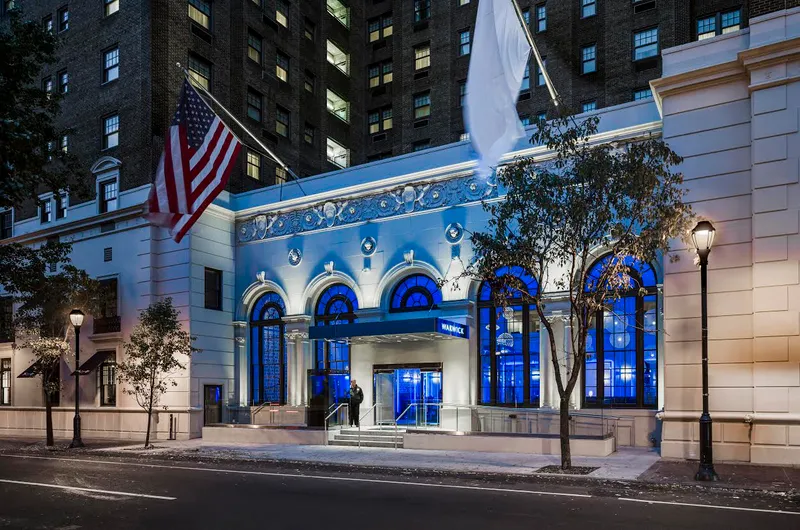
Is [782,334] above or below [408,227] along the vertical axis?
below

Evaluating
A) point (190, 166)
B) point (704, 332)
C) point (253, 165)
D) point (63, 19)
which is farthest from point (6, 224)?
point (704, 332)

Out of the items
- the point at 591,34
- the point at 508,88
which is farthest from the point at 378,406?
the point at 591,34

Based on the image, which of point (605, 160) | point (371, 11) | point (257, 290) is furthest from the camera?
point (371, 11)

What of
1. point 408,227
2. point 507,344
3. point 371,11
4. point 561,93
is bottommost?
point 507,344

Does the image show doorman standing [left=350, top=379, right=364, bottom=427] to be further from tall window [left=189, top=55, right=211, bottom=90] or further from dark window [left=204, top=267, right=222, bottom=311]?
tall window [left=189, top=55, right=211, bottom=90]

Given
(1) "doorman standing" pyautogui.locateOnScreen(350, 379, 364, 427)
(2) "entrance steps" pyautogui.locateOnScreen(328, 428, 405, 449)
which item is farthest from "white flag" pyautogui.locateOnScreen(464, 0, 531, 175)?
(1) "doorman standing" pyautogui.locateOnScreen(350, 379, 364, 427)

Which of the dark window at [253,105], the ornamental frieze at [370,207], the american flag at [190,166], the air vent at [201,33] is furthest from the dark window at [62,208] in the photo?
the american flag at [190,166]

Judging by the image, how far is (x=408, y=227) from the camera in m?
26.9

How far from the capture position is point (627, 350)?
22703mm

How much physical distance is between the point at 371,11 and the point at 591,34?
16040mm

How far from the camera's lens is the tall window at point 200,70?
3219 centimetres

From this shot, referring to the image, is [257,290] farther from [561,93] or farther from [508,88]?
[561,93]

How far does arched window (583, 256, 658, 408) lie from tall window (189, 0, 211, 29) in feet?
70.3

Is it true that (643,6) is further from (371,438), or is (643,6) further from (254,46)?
(371,438)
